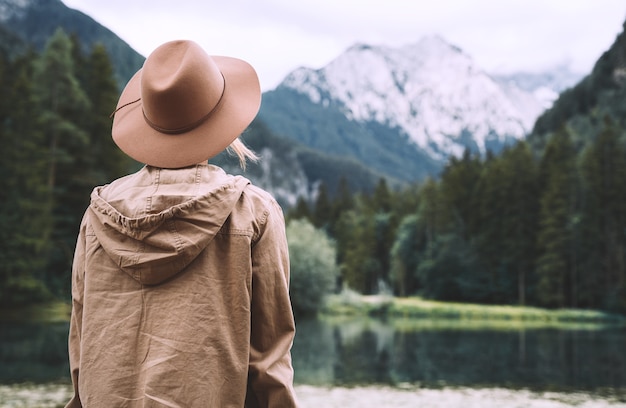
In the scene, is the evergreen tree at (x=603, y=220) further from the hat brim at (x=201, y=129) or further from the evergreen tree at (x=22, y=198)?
the hat brim at (x=201, y=129)

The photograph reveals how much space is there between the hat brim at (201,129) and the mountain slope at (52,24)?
138246 millimetres

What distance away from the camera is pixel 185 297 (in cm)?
186

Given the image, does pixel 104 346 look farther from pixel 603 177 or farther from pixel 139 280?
pixel 603 177

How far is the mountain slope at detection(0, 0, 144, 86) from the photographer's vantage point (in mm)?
145250

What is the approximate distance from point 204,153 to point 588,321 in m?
51.4

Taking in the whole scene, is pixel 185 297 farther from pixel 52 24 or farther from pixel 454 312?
pixel 52 24

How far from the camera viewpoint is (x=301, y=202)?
3688 inches

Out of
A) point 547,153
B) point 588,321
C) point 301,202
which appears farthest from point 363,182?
point 588,321

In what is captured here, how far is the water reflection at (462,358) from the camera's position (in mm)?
17922

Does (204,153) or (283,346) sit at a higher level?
(204,153)

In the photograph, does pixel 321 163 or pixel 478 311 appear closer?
pixel 478 311

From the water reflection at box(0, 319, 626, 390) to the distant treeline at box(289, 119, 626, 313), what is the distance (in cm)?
2392

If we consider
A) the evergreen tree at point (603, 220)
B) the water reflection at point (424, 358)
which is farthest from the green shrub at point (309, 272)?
the evergreen tree at point (603, 220)

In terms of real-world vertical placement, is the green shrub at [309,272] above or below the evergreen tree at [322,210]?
below
